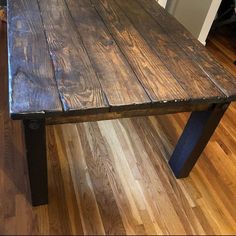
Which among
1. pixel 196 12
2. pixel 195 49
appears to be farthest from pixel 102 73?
pixel 196 12

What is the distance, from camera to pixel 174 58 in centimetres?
110

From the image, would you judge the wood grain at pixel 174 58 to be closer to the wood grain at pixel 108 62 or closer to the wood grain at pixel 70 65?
the wood grain at pixel 108 62

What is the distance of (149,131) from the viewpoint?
5.08 feet

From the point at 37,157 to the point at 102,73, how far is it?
1.20ft

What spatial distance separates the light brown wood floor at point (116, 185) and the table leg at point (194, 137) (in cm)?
7

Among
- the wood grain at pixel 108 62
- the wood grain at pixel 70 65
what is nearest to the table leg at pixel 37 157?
the wood grain at pixel 70 65

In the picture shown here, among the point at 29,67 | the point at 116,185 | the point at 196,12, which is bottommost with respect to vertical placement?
the point at 116,185

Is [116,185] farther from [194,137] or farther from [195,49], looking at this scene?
[195,49]

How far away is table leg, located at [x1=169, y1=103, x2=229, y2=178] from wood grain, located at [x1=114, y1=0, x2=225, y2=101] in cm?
10

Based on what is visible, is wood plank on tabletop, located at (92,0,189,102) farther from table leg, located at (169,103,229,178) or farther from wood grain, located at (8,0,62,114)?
wood grain, located at (8,0,62,114)

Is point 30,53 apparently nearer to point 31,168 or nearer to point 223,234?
point 31,168

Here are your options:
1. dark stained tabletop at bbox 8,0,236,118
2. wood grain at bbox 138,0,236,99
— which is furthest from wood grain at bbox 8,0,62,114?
wood grain at bbox 138,0,236,99

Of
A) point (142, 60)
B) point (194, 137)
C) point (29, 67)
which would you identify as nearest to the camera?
point (29, 67)

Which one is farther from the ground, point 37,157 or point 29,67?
point 29,67
